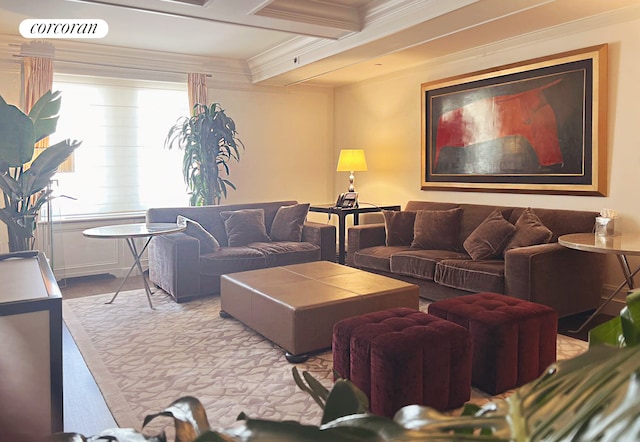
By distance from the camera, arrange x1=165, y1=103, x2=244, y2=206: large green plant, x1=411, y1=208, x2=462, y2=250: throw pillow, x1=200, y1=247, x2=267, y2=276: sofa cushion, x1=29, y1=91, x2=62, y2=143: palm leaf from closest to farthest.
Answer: x1=29, y1=91, x2=62, y2=143: palm leaf < x1=200, y1=247, x2=267, y2=276: sofa cushion < x1=411, y1=208, x2=462, y2=250: throw pillow < x1=165, y1=103, x2=244, y2=206: large green plant

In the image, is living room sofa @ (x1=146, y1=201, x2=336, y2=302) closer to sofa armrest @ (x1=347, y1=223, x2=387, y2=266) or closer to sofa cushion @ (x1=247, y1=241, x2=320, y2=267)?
sofa cushion @ (x1=247, y1=241, x2=320, y2=267)

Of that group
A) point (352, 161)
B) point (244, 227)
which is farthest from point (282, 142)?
point (244, 227)

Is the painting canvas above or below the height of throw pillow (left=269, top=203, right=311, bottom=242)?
above

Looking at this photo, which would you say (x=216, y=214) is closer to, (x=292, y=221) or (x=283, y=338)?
(x=292, y=221)

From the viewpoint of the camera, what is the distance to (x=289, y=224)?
588cm

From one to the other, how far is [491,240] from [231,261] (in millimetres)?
2435

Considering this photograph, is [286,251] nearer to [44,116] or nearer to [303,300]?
[303,300]

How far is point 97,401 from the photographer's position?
2838 mm

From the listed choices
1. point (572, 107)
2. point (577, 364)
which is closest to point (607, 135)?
point (572, 107)

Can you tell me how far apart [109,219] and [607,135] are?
5340 millimetres

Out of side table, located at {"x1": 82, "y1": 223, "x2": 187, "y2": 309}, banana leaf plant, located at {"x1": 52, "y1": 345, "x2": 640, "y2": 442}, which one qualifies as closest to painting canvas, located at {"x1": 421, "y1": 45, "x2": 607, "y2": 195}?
side table, located at {"x1": 82, "y1": 223, "x2": 187, "y2": 309}

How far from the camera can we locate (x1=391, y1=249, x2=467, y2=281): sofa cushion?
15.2 ft

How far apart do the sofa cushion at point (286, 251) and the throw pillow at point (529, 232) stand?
2.04m

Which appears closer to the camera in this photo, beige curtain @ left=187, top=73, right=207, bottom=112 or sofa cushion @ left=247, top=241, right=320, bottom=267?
sofa cushion @ left=247, top=241, right=320, bottom=267
